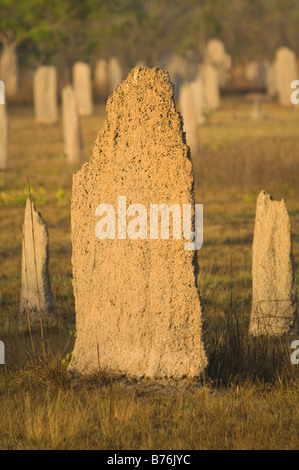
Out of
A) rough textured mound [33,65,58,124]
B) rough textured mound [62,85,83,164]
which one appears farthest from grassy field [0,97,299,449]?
rough textured mound [33,65,58,124]

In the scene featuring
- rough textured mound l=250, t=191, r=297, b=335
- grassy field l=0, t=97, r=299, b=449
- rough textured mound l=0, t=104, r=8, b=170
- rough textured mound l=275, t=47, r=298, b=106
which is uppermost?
rough textured mound l=275, t=47, r=298, b=106

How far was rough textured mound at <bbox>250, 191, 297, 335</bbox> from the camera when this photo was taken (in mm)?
7215

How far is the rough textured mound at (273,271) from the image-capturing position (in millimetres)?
7215

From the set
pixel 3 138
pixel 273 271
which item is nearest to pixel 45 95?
pixel 3 138

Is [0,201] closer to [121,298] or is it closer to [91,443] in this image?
[121,298]

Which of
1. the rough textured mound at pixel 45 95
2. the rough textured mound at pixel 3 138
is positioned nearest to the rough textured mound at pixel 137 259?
the rough textured mound at pixel 3 138

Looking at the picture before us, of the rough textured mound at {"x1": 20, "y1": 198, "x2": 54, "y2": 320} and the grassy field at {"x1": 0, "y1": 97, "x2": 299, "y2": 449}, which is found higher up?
the rough textured mound at {"x1": 20, "y1": 198, "x2": 54, "y2": 320}

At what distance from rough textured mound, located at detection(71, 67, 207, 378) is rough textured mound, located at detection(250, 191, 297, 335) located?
1.60 m

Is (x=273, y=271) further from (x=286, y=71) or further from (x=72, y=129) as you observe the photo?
(x=286, y=71)

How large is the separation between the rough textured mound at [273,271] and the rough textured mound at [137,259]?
1.60m

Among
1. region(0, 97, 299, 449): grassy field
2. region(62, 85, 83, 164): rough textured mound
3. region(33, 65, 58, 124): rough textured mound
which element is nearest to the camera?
region(0, 97, 299, 449): grassy field

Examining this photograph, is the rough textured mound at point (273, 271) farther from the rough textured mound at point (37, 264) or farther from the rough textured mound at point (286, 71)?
the rough textured mound at point (286, 71)

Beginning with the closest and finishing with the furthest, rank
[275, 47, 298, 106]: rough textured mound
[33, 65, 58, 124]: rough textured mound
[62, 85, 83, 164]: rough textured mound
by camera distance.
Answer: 1. [62, 85, 83, 164]: rough textured mound
2. [33, 65, 58, 124]: rough textured mound
3. [275, 47, 298, 106]: rough textured mound

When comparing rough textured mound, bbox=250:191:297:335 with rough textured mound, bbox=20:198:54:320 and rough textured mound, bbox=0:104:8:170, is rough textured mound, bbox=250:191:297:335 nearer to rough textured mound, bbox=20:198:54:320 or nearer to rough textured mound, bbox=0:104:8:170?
rough textured mound, bbox=20:198:54:320
